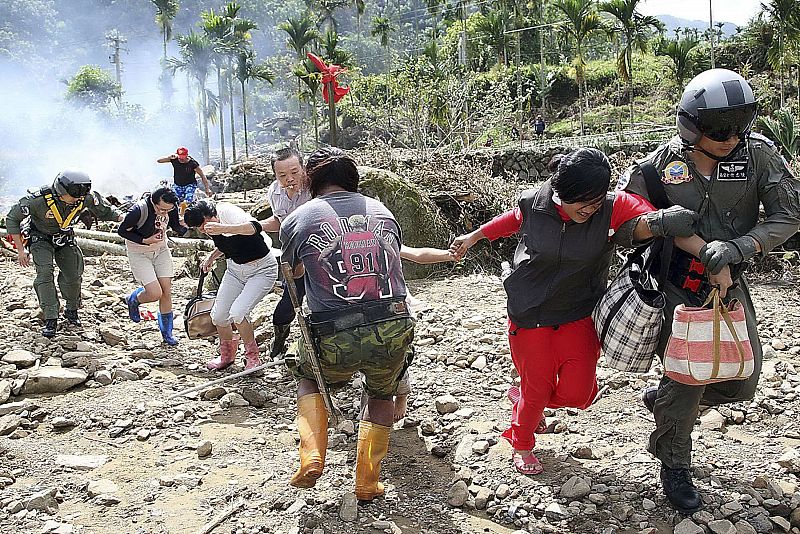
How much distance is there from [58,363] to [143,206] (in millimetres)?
1523

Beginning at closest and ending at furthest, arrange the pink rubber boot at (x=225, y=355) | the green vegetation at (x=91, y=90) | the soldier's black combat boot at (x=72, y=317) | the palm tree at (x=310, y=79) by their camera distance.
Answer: the pink rubber boot at (x=225, y=355), the soldier's black combat boot at (x=72, y=317), the palm tree at (x=310, y=79), the green vegetation at (x=91, y=90)

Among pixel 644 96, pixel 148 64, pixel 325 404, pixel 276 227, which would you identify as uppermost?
pixel 148 64

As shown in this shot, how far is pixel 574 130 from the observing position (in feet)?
118

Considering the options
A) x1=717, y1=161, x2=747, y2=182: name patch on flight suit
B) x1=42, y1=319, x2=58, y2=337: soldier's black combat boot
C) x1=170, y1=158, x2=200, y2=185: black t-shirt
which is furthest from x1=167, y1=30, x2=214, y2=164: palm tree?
x1=717, y1=161, x2=747, y2=182: name patch on flight suit

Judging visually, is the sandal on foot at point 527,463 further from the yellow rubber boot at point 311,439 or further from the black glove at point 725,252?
the black glove at point 725,252

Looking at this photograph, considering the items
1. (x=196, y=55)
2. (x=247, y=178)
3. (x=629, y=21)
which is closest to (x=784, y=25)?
(x=629, y=21)

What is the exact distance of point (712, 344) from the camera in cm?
318

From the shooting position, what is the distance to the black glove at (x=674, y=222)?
3.21 metres

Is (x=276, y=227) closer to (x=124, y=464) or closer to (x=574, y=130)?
(x=124, y=464)

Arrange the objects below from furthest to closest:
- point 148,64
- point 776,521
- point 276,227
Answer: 1. point 148,64
2. point 276,227
3. point 776,521

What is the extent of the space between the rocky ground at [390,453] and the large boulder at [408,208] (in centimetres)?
255

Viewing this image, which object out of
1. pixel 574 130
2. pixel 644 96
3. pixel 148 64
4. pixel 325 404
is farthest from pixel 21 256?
pixel 148 64

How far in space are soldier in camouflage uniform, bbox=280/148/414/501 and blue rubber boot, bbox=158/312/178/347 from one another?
12.2ft

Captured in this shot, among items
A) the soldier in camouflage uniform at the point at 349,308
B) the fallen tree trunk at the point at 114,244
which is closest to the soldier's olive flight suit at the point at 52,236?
the fallen tree trunk at the point at 114,244
